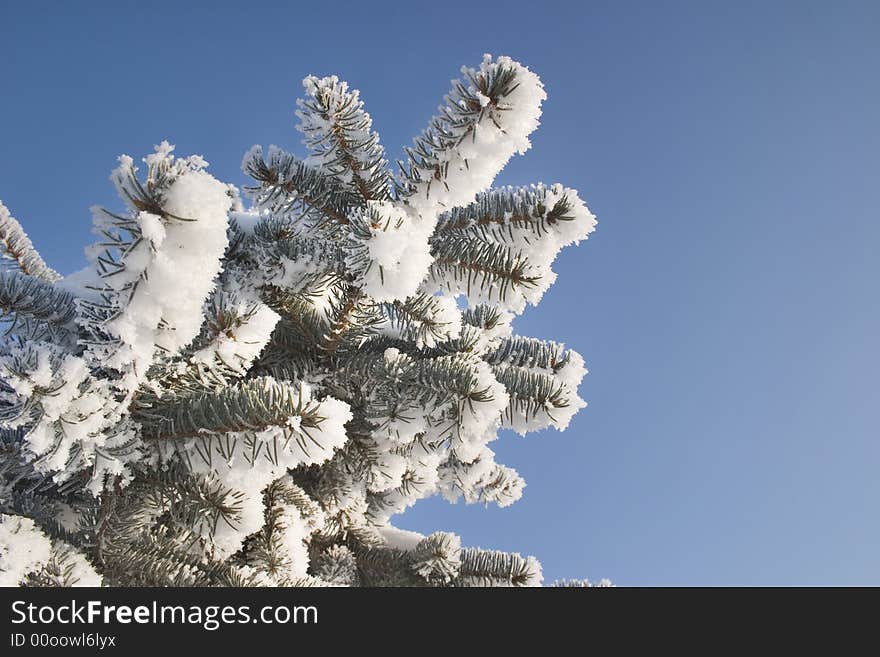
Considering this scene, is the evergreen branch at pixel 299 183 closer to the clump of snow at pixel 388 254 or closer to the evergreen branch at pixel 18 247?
the clump of snow at pixel 388 254

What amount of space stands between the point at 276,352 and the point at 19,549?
1006 millimetres

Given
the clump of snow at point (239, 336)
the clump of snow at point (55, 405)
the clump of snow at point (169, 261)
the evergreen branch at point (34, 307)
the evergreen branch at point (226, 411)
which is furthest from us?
the evergreen branch at point (34, 307)

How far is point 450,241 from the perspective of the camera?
6.47 ft

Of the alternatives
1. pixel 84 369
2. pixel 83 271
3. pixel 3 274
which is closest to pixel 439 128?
pixel 84 369

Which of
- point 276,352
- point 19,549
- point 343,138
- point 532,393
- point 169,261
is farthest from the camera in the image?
point 276,352

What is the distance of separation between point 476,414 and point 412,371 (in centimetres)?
30

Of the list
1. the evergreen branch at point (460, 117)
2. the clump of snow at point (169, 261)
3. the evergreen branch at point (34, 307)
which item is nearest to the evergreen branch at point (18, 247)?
the evergreen branch at point (34, 307)

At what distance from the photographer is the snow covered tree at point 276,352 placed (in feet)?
4.35

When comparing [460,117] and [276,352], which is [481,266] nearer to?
[460,117]

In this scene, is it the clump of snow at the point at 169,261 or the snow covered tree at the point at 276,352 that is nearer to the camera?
the clump of snow at the point at 169,261

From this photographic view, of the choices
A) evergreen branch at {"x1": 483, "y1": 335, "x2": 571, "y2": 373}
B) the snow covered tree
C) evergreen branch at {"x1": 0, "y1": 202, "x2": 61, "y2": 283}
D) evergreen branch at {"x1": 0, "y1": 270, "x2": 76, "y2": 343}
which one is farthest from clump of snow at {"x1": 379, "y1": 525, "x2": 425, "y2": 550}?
evergreen branch at {"x1": 0, "y1": 202, "x2": 61, "y2": 283}

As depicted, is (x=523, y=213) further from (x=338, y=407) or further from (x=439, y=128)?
(x=338, y=407)

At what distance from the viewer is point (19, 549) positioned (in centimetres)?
145

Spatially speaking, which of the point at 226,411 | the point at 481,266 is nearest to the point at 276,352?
the point at 226,411
